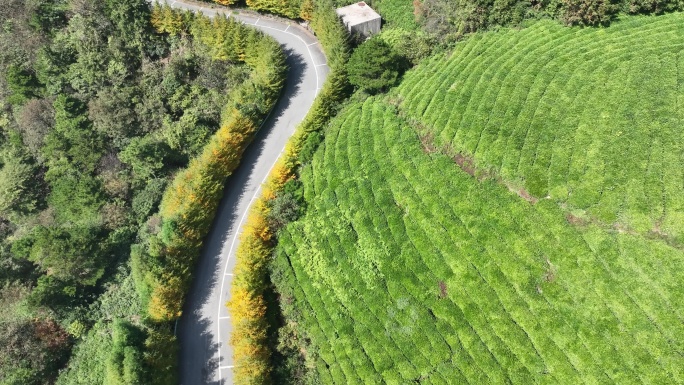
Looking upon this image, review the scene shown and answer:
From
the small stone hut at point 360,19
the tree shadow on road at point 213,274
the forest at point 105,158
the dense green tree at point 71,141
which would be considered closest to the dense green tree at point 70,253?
the forest at point 105,158

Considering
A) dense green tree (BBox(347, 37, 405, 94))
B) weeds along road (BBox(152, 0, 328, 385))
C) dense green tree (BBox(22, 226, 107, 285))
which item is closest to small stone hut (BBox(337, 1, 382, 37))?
weeds along road (BBox(152, 0, 328, 385))

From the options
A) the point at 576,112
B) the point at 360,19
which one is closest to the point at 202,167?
the point at 360,19

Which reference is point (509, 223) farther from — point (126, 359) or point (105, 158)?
point (105, 158)

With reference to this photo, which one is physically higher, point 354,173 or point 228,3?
point 228,3

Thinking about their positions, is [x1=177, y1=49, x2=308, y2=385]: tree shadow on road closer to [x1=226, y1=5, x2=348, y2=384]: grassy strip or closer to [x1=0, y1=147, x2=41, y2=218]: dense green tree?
[x1=226, y1=5, x2=348, y2=384]: grassy strip

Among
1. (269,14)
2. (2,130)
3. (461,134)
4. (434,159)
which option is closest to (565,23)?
(461,134)

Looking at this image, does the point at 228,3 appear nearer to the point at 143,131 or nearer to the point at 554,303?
the point at 143,131
